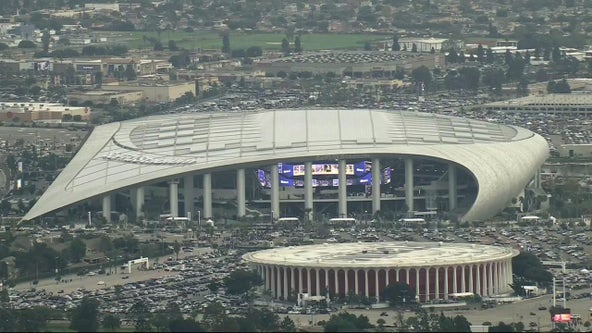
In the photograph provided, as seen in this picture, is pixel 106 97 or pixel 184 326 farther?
pixel 106 97

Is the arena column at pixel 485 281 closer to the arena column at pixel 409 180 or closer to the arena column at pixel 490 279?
the arena column at pixel 490 279

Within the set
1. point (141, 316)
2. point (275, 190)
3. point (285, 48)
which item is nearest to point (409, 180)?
point (275, 190)

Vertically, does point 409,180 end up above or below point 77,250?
below

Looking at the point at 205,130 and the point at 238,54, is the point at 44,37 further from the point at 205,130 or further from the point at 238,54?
the point at 205,130

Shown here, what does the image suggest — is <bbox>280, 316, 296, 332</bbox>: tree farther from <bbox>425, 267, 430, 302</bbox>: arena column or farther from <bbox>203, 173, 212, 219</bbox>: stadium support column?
<bbox>203, 173, 212, 219</bbox>: stadium support column

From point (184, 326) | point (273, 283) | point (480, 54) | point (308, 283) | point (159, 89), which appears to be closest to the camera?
point (184, 326)

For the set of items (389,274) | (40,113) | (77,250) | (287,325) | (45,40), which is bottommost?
(45,40)

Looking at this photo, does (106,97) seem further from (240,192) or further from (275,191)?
(240,192)

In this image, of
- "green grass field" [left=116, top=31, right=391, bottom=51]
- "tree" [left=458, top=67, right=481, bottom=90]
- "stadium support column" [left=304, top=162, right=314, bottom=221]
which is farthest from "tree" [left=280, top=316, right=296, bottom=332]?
"green grass field" [left=116, top=31, right=391, bottom=51]

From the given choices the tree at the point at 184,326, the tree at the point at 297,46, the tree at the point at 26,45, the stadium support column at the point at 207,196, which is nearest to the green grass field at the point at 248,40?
the tree at the point at 297,46
